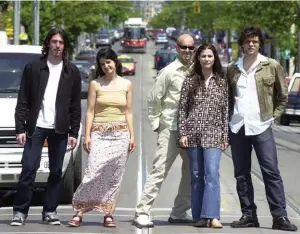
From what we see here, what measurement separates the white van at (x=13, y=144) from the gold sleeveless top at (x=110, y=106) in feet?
4.89

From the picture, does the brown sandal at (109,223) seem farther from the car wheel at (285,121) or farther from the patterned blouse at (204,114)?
the car wheel at (285,121)

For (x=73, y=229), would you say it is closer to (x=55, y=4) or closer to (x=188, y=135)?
(x=188, y=135)

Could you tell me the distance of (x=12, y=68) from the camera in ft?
40.8

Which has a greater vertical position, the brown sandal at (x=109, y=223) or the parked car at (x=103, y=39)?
the parked car at (x=103, y=39)

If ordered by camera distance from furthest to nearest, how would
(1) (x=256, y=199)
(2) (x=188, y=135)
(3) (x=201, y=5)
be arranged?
(3) (x=201, y=5), (1) (x=256, y=199), (2) (x=188, y=135)

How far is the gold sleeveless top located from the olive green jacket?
1034 mm

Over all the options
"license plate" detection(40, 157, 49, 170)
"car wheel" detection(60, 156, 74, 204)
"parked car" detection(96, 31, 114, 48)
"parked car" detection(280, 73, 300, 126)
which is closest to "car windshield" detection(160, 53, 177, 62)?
"parked car" detection(280, 73, 300, 126)

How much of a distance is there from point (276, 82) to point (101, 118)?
169 cm

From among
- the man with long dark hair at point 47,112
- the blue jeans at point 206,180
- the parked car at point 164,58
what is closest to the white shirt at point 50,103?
the man with long dark hair at point 47,112

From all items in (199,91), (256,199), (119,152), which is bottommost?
(256,199)

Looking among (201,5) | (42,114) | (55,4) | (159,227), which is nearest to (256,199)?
(159,227)

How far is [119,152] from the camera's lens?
31.0 ft

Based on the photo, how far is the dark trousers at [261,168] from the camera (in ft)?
30.4

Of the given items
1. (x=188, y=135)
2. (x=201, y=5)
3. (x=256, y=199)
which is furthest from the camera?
(x=201, y=5)
